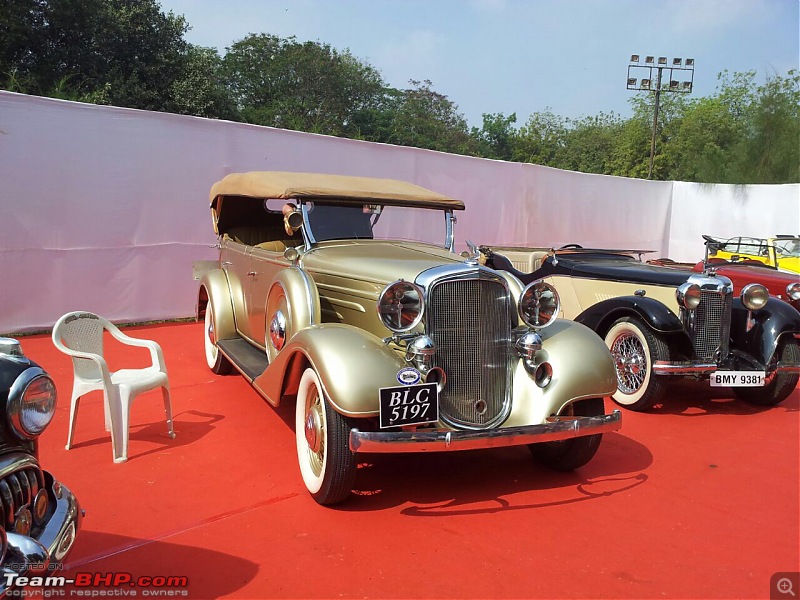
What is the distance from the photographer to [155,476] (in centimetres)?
349

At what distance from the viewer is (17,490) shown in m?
1.87

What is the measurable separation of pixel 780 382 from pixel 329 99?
26.8 metres

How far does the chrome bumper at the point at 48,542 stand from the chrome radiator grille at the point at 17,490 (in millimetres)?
103

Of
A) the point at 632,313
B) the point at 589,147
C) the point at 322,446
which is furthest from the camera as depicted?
the point at 589,147

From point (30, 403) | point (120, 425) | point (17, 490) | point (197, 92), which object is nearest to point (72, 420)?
point (120, 425)

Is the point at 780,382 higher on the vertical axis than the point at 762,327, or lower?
lower

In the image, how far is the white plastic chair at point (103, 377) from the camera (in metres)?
3.66

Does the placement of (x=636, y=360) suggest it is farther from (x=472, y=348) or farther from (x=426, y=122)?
(x=426, y=122)

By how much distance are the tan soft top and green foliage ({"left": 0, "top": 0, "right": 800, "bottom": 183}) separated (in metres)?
12.4

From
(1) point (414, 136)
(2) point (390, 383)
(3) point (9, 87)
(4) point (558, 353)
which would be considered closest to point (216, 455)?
(2) point (390, 383)

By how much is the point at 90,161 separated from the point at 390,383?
20.3ft

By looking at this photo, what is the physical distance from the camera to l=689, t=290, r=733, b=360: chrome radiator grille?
5.14m

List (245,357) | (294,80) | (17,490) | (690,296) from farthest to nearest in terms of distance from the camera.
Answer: (294,80), (690,296), (245,357), (17,490)

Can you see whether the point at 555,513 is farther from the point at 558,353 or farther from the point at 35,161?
the point at 35,161
